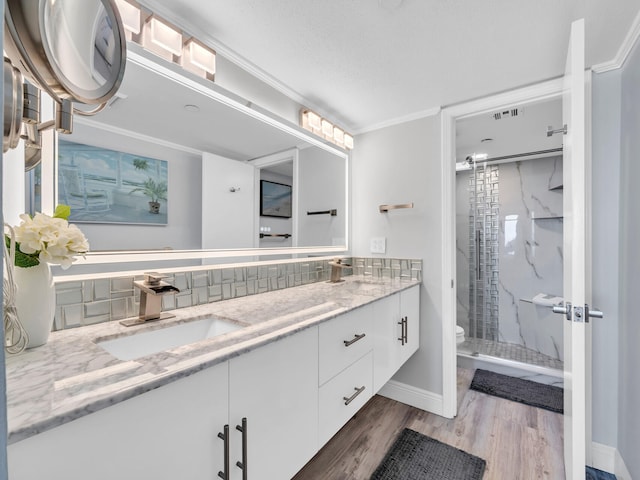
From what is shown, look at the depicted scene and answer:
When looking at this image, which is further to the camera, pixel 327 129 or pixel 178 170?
pixel 327 129

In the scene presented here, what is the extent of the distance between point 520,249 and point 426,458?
2.56 m

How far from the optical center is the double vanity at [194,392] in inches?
20.5

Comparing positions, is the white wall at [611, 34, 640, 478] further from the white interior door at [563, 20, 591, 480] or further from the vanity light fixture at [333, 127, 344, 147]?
the vanity light fixture at [333, 127, 344, 147]

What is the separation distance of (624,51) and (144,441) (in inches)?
95.8

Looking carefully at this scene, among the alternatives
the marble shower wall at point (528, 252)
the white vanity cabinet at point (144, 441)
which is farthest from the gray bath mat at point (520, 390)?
the white vanity cabinet at point (144, 441)

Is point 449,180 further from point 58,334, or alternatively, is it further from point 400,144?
point 58,334

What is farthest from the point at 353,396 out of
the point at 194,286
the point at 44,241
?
the point at 44,241

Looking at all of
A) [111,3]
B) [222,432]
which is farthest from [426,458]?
[111,3]

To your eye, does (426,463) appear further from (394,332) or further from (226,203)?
(226,203)

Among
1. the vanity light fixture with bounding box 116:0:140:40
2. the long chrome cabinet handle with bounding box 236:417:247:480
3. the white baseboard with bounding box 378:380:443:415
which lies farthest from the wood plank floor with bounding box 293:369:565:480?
the vanity light fixture with bounding box 116:0:140:40

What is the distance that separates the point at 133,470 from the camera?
1.94ft

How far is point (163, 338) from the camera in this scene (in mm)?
1035

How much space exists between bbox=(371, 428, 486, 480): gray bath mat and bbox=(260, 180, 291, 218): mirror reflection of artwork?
1508 mm

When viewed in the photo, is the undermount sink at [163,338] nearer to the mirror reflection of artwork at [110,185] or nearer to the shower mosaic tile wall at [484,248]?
the mirror reflection of artwork at [110,185]
